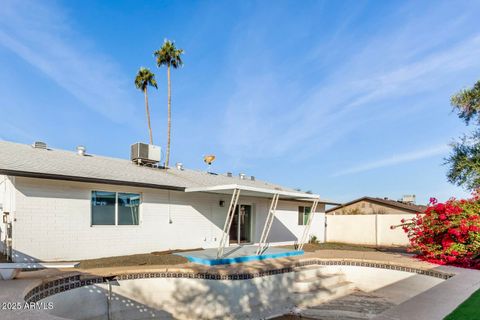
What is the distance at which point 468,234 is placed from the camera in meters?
8.80

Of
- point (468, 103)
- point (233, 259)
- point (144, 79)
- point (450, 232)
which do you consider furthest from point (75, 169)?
point (468, 103)

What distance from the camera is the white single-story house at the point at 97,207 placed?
8.08 meters

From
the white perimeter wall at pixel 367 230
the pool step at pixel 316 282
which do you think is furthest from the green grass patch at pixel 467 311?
the white perimeter wall at pixel 367 230

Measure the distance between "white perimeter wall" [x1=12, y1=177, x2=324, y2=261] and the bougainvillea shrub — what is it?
284 inches

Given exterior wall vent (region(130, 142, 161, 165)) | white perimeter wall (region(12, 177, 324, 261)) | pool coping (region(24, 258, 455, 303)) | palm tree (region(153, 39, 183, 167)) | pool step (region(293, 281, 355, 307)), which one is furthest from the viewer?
palm tree (region(153, 39, 183, 167))

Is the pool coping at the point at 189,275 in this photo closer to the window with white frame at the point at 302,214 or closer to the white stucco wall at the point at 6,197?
the white stucco wall at the point at 6,197

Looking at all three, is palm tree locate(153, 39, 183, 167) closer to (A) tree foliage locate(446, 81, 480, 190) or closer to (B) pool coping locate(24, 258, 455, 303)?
(B) pool coping locate(24, 258, 455, 303)

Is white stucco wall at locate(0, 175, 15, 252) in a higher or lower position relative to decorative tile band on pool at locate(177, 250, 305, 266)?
higher

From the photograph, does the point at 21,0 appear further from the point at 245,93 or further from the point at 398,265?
the point at 398,265

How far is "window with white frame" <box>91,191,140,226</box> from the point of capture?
945 centimetres

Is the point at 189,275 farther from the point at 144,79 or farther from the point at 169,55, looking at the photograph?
the point at 144,79

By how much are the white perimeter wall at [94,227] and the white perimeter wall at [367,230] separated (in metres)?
8.11

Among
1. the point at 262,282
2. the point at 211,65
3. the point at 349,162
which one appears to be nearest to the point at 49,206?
the point at 262,282

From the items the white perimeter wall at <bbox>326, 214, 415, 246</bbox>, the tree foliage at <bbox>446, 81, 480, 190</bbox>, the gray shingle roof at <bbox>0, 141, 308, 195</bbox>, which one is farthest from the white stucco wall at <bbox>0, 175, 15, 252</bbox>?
the tree foliage at <bbox>446, 81, 480, 190</bbox>
